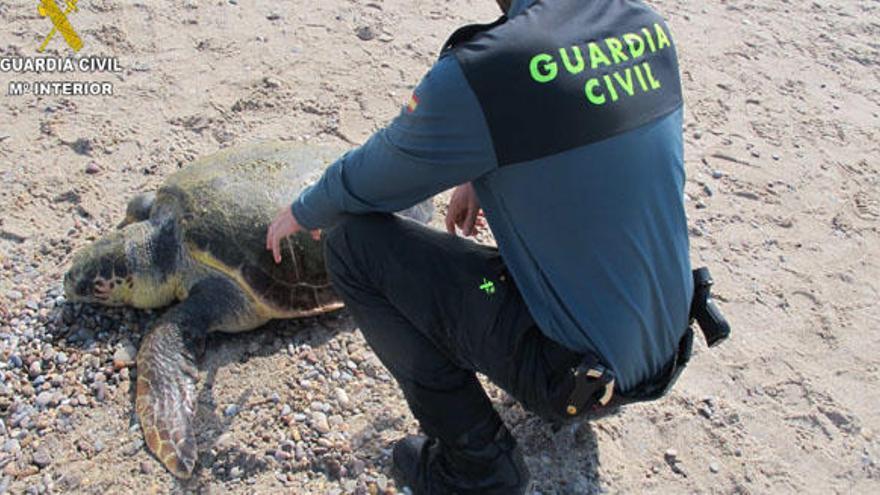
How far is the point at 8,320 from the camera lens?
278 centimetres

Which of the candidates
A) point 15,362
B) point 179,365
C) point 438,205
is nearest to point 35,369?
point 15,362

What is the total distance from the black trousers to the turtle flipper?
2.35 ft

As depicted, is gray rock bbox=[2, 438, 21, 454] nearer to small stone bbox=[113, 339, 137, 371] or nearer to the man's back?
small stone bbox=[113, 339, 137, 371]

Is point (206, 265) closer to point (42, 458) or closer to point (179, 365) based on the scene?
point (179, 365)

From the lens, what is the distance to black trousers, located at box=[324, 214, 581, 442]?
75.2 inches

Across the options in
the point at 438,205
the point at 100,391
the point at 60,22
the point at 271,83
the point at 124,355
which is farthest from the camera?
the point at 60,22

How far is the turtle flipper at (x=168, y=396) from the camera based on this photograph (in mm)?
2303

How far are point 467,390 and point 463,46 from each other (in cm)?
94

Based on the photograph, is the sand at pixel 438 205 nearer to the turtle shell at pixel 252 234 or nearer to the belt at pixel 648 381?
the turtle shell at pixel 252 234

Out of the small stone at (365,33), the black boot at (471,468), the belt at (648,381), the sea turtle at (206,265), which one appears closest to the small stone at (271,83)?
the small stone at (365,33)

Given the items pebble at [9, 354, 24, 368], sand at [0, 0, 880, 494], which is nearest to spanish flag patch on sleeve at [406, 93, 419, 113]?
sand at [0, 0, 880, 494]

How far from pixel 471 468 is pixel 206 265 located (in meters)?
1.37

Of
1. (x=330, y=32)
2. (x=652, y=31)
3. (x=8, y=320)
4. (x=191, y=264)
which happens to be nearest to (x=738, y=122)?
(x=330, y=32)

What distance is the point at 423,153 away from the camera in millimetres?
1643
